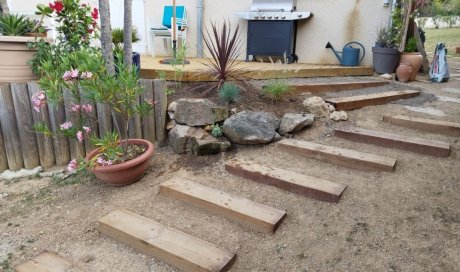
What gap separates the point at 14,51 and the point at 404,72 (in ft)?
14.8

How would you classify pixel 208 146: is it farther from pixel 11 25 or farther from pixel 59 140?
pixel 11 25

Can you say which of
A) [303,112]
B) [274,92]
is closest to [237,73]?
[274,92]

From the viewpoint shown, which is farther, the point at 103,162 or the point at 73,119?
the point at 73,119

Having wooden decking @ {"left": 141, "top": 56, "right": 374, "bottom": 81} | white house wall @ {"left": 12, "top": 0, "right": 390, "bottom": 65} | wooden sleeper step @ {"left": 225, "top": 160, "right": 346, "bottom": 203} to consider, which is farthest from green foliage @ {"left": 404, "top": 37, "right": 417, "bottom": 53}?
wooden sleeper step @ {"left": 225, "top": 160, "right": 346, "bottom": 203}

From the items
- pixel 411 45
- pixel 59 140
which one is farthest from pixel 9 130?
pixel 411 45

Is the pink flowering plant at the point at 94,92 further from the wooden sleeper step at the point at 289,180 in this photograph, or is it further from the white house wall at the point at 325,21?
the white house wall at the point at 325,21

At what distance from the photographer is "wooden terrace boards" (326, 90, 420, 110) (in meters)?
3.60

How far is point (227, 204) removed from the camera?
224 centimetres

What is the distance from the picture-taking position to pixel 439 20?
16.7 m

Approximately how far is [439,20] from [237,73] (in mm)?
16960

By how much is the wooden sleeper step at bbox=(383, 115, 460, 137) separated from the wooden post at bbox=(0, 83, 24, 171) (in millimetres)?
3376

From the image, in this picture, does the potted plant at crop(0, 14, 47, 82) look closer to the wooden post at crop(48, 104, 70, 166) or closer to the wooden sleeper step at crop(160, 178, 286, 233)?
the wooden post at crop(48, 104, 70, 166)

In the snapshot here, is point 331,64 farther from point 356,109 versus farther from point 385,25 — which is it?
point 356,109

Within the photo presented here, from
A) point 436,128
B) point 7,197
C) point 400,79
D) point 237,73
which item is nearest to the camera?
point 7,197
